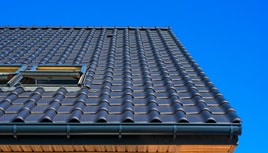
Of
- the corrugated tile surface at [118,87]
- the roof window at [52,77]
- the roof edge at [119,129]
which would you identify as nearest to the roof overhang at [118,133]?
the roof edge at [119,129]

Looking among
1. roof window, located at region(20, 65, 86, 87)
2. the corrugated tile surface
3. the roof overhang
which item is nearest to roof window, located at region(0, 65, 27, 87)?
roof window, located at region(20, 65, 86, 87)

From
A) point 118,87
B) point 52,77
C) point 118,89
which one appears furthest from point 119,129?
point 52,77

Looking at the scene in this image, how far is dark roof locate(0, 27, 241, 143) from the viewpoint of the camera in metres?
3.77

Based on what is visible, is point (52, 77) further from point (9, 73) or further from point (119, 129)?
point (119, 129)

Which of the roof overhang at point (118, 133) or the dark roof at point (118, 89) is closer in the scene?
the roof overhang at point (118, 133)

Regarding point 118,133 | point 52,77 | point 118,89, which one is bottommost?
point 118,133

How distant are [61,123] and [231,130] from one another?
1625 millimetres

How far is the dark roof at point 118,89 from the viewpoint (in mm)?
3768

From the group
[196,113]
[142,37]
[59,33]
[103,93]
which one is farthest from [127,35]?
[196,113]

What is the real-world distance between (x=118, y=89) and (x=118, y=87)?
101 millimetres

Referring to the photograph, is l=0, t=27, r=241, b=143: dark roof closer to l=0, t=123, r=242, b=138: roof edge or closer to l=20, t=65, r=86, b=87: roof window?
l=0, t=123, r=242, b=138: roof edge

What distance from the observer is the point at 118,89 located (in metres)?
4.92

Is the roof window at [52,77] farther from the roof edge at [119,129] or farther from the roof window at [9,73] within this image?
the roof edge at [119,129]

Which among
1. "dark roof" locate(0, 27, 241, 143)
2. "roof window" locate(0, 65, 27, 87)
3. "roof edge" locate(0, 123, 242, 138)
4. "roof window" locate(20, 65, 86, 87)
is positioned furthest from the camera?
"roof window" locate(20, 65, 86, 87)
